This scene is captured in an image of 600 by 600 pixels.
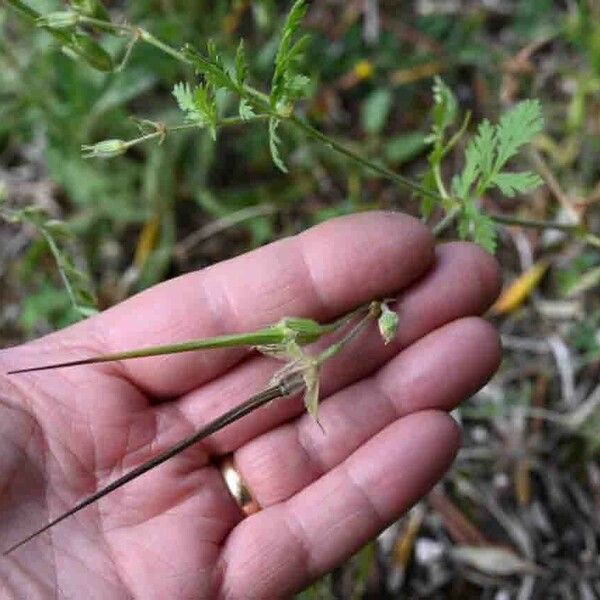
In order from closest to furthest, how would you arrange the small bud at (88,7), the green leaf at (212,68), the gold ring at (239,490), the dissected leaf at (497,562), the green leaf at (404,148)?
1. the green leaf at (212,68)
2. the small bud at (88,7)
3. the gold ring at (239,490)
4. the dissected leaf at (497,562)
5. the green leaf at (404,148)

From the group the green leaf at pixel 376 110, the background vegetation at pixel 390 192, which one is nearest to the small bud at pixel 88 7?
the background vegetation at pixel 390 192

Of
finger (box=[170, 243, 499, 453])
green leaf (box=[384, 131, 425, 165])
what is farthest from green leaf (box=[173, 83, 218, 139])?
green leaf (box=[384, 131, 425, 165])

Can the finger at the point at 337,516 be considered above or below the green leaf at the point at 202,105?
below

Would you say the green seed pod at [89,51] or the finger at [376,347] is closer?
the green seed pod at [89,51]

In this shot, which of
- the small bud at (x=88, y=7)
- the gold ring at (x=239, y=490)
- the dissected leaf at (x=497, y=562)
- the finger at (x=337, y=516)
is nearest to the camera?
the small bud at (x=88, y=7)

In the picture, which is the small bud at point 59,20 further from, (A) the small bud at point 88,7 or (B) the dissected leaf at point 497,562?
(B) the dissected leaf at point 497,562

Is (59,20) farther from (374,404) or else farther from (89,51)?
(374,404)

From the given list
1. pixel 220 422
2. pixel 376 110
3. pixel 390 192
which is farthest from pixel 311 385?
pixel 376 110
